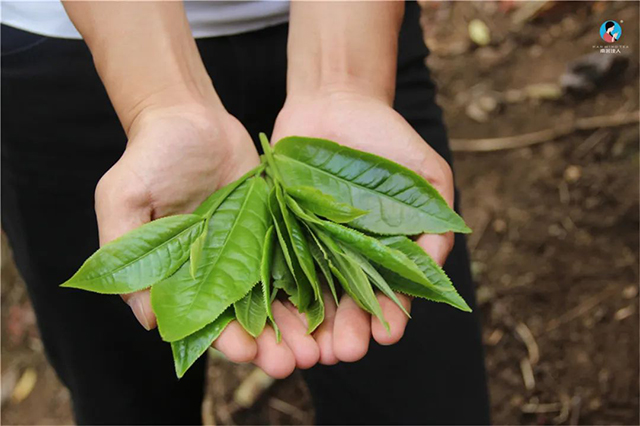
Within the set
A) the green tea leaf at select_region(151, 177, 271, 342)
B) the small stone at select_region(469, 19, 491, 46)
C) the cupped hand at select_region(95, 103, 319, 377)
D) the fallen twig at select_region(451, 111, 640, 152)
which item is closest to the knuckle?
the cupped hand at select_region(95, 103, 319, 377)

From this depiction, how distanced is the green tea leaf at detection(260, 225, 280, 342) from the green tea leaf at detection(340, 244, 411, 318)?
0.09 metres

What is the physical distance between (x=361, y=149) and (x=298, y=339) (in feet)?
0.95

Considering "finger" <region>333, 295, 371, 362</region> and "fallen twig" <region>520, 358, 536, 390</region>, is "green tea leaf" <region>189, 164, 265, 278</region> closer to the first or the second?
"finger" <region>333, 295, 371, 362</region>

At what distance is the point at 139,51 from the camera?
35.2 inches

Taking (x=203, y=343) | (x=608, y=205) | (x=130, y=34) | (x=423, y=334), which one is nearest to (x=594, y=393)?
(x=608, y=205)

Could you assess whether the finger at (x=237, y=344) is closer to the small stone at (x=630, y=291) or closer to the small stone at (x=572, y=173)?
the small stone at (x=630, y=291)

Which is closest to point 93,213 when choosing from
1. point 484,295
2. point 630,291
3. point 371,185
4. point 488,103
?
point 371,185

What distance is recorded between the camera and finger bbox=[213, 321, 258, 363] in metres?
0.75

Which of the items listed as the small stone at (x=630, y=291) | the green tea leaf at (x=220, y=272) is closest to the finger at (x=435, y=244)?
the green tea leaf at (x=220, y=272)

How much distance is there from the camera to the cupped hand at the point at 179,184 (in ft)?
2.53

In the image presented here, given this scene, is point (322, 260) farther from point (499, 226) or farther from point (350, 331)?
point (499, 226)

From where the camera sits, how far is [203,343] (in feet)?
2.49

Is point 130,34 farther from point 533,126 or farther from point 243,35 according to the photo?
point 533,126

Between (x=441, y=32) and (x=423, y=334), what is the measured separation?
5.16 feet
